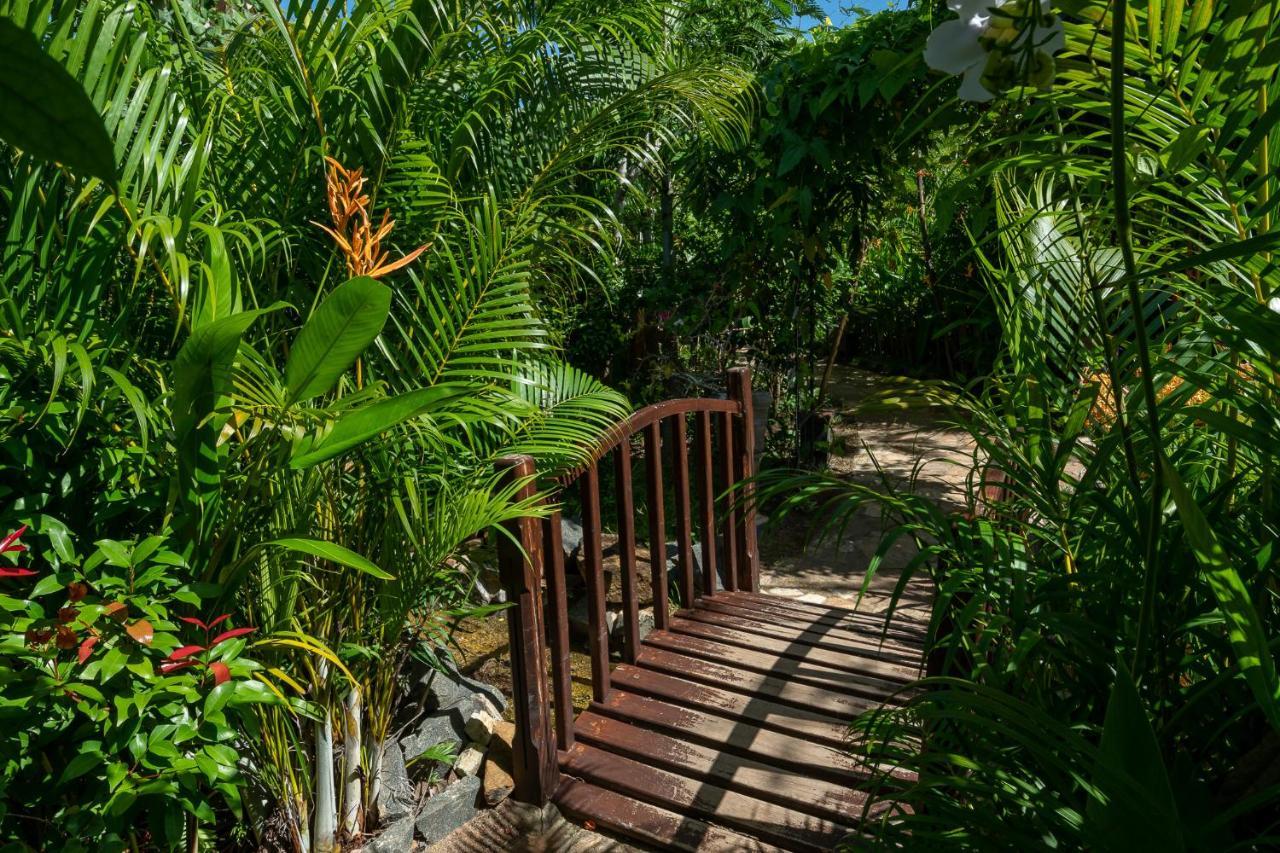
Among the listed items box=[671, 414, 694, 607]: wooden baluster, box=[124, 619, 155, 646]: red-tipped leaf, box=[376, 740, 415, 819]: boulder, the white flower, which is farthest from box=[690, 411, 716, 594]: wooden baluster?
the white flower

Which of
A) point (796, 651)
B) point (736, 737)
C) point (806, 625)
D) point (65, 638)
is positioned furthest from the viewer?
point (806, 625)

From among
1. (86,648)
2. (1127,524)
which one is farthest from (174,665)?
(1127,524)

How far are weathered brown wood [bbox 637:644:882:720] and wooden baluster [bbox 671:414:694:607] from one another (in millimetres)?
383

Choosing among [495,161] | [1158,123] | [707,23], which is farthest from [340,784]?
[707,23]

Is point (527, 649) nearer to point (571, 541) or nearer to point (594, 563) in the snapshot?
point (594, 563)

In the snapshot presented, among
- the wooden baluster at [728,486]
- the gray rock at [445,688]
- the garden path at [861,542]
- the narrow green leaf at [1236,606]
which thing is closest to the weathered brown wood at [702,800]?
the gray rock at [445,688]

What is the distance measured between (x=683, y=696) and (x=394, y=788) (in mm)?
854

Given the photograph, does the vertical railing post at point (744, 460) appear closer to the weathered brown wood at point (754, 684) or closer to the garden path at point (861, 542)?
the garden path at point (861, 542)

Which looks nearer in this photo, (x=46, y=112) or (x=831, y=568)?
(x=46, y=112)

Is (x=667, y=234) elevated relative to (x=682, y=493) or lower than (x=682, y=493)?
elevated

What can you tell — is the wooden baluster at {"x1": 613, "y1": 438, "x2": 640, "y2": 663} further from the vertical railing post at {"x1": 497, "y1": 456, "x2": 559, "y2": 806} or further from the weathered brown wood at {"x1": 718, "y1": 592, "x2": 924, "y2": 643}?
the weathered brown wood at {"x1": 718, "y1": 592, "x2": 924, "y2": 643}

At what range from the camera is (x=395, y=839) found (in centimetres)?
230

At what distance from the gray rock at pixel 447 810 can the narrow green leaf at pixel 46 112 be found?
8.28 feet

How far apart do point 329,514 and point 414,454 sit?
26cm
